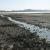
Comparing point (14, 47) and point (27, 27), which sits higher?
point (27, 27)

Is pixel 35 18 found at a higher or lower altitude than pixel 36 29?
higher

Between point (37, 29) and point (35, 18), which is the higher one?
point (35, 18)

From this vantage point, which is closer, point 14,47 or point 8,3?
point 14,47

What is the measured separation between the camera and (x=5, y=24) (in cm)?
199

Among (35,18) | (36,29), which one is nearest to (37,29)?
(36,29)

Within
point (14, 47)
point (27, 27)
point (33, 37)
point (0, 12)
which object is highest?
point (0, 12)

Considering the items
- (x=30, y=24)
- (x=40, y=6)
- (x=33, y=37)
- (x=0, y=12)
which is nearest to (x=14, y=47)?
(x=33, y=37)

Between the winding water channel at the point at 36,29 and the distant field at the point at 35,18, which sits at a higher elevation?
the distant field at the point at 35,18

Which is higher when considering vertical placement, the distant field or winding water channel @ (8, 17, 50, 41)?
the distant field

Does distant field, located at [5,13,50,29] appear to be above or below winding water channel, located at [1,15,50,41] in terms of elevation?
above

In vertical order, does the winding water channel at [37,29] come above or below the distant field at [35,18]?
below

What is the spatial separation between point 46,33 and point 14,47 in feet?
1.95

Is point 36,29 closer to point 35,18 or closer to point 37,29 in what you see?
point 37,29

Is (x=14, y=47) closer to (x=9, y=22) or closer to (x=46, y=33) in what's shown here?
(x=9, y=22)
